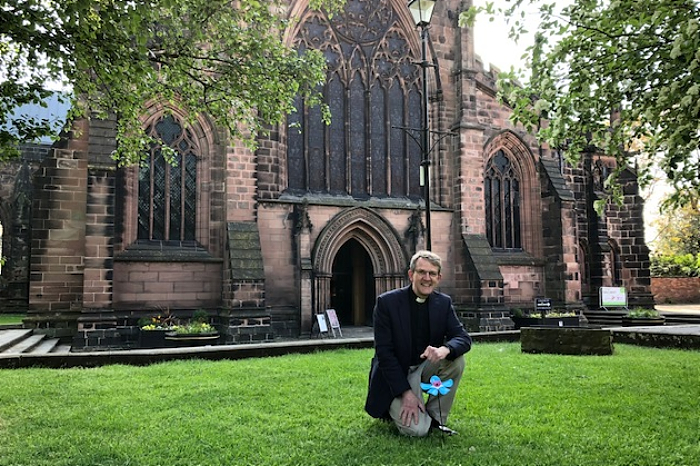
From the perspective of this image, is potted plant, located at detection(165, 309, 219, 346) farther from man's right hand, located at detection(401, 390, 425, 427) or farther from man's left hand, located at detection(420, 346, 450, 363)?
man's left hand, located at detection(420, 346, 450, 363)

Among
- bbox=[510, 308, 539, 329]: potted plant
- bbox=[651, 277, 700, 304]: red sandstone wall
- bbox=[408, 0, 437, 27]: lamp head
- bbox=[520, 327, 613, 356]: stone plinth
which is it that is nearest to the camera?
bbox=[520, 327, 613, 356]: stone plinth

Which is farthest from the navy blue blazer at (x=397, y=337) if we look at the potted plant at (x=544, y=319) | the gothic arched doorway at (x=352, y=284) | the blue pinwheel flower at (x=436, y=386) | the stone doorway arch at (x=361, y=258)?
the gothic arched doorway at (x=352, y=284)

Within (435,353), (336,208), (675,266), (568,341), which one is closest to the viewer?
(435,353)

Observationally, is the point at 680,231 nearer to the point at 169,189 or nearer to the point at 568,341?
the point at 568,341

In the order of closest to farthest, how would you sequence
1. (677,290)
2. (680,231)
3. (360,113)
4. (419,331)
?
(419,331) → (360,113) → (677,290) → (680,231)

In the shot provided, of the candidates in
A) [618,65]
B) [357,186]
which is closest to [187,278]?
[357,186]

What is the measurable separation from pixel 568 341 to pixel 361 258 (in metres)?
9.75

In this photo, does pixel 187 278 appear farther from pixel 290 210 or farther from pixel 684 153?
pixel 684 153

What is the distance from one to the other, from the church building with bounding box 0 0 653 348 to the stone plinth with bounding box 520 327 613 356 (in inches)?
125

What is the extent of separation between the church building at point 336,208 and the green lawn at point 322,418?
536 cm

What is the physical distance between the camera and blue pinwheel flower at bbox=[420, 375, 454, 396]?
452cm

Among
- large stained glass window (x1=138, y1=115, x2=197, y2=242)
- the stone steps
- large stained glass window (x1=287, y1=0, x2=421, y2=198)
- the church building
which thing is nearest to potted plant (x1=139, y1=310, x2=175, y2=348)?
the church building

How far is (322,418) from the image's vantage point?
18.0 feet

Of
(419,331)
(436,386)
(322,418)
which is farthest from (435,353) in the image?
(322,418)
